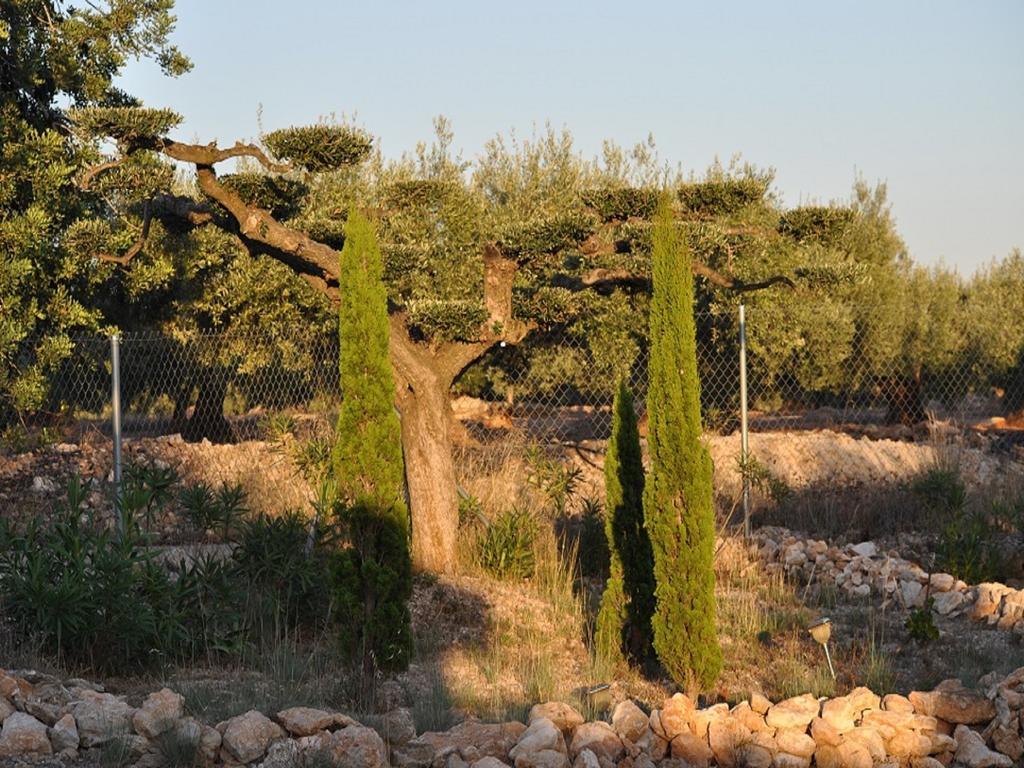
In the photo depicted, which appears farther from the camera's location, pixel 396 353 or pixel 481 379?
pixel 481 379

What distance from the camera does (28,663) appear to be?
680cm

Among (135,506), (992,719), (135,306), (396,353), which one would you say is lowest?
(992,719)

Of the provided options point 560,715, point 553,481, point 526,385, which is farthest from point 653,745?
point 526,385

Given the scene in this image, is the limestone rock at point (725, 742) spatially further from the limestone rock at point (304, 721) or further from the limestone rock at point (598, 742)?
the limestone rock at point (304, 721)

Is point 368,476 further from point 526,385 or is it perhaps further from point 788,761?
point 526,385

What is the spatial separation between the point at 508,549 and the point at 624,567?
2614mm

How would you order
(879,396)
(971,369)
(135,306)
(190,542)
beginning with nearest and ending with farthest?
(190,542)
(135,306)
(971,369)
(879,396)

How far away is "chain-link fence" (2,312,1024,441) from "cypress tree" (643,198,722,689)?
8059mm

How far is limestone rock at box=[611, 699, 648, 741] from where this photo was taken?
5.71m

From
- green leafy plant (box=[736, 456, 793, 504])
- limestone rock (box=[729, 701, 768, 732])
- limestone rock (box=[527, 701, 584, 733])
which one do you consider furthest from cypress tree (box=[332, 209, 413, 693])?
green leafy plant (box=[736, 456, 793, 504])

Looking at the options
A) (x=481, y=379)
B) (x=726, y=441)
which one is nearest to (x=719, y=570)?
(x=726, y=441)

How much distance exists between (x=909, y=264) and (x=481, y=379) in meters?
10.4

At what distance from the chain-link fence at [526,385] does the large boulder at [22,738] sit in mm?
8520

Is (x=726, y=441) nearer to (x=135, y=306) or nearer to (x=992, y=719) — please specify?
(x=135, y=306)
